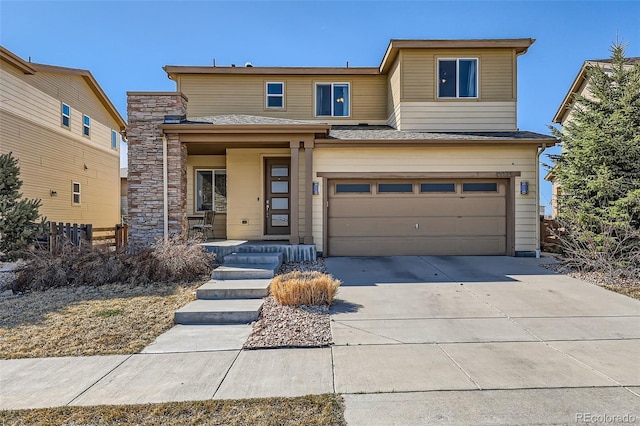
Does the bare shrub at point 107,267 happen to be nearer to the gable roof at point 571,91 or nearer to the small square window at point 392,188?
the small square window at point 392,188

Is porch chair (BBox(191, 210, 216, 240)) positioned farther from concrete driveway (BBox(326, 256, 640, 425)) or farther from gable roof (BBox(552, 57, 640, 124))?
gable roof (BBox(552, 57, 640, 124))

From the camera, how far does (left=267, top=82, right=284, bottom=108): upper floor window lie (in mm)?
13047

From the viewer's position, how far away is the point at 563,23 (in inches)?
484

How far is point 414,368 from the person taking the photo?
3779mm

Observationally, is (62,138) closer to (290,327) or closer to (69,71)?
(69,71)

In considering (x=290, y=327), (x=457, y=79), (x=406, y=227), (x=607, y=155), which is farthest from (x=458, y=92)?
(x=290, y=327)

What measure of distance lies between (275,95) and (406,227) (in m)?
6.69

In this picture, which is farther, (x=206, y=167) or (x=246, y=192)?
(x=206, y=167)

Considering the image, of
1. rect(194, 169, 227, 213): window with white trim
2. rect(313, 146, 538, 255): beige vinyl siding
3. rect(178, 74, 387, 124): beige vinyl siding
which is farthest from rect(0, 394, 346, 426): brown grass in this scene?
rect(178, 74, 387, 124): beige vinyl siding

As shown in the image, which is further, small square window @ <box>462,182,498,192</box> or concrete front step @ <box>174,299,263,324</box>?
small square window @ <box>462,182,498,192</box>

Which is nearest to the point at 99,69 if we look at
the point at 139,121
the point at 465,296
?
the point at 139,121

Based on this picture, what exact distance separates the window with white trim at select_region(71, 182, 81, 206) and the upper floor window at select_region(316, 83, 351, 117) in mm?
11239

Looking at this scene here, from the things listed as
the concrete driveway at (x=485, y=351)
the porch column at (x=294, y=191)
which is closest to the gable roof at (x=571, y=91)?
the porch column at (x=294, y=191)

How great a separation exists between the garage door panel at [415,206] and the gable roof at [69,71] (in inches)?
457
